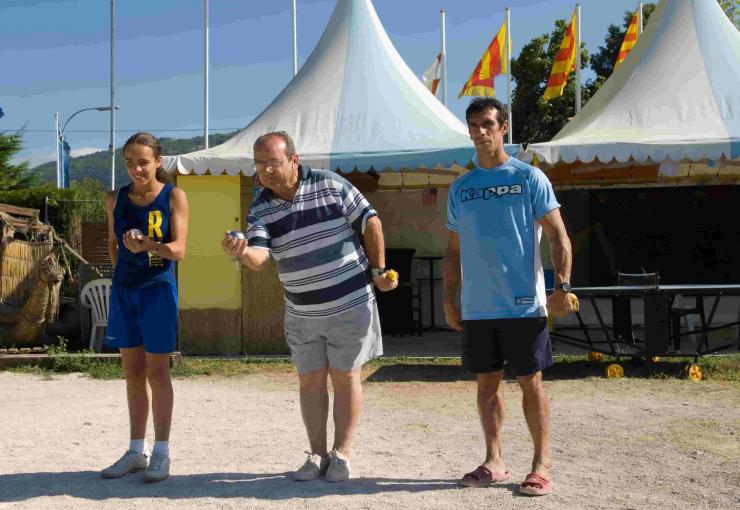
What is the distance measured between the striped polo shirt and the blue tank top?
0.46 metres

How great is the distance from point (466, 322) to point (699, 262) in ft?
35.0

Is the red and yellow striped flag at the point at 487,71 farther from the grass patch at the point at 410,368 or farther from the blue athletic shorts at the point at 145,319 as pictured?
the blue athletic shorts at the point at 145,319

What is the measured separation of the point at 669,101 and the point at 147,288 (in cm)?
774

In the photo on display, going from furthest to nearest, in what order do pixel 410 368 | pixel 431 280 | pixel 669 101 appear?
pixel 431 280 < pixel 669 101 < pixel 410 368

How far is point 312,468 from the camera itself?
4.76 metres

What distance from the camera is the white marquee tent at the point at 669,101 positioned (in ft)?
32.4

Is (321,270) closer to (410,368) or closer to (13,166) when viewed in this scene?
(410,368)

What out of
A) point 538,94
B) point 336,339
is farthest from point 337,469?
point 538,94

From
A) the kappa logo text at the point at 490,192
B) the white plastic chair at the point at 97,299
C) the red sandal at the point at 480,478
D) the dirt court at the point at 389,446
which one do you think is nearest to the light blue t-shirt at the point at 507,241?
the kappa logo text at the point at 490,192

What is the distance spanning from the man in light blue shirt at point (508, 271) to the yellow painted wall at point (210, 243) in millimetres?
6575

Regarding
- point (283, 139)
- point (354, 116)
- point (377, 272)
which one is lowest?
point (377, 272)

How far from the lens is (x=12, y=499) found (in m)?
4.46

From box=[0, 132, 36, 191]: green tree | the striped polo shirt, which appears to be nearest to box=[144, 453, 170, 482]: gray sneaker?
the striped polo shirt

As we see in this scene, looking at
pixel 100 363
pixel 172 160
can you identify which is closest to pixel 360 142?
pixel 172 160
